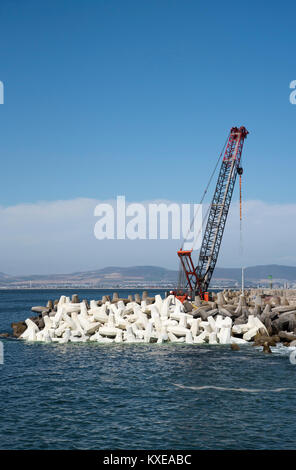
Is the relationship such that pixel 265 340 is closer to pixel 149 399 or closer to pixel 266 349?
pixel 266 349

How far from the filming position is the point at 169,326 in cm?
3659

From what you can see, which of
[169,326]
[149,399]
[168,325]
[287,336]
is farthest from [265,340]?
[149,399]

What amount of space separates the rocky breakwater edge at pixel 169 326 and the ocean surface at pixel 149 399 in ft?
10.6

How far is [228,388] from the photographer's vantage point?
2156 centimetres

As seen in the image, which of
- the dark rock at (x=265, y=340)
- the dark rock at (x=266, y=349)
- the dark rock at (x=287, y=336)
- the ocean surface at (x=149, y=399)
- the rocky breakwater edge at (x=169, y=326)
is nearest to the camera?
the ocean surface at (x=149, y=399)

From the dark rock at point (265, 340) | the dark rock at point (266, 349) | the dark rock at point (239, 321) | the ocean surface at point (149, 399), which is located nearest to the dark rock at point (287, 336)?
the dark rock at point (265, 340)

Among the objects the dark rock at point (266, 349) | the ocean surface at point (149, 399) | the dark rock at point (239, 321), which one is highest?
the dark rock at point (239, 321)

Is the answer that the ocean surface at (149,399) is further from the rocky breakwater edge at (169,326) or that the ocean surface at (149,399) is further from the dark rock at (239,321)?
the dark rock at (239,321)

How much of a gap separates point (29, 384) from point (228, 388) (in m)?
9.73

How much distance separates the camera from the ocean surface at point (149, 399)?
50.5ft

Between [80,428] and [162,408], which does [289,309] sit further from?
[80,428]

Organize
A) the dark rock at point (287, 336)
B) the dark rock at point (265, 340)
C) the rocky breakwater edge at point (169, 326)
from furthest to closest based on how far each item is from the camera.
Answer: the rocky breakwater edge at point (169, 326) → the dark rock at point (287, 336) → the dark rock at point (265, 340)

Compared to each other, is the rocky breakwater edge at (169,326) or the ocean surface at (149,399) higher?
the rocky breakwater edge at (169,326)
